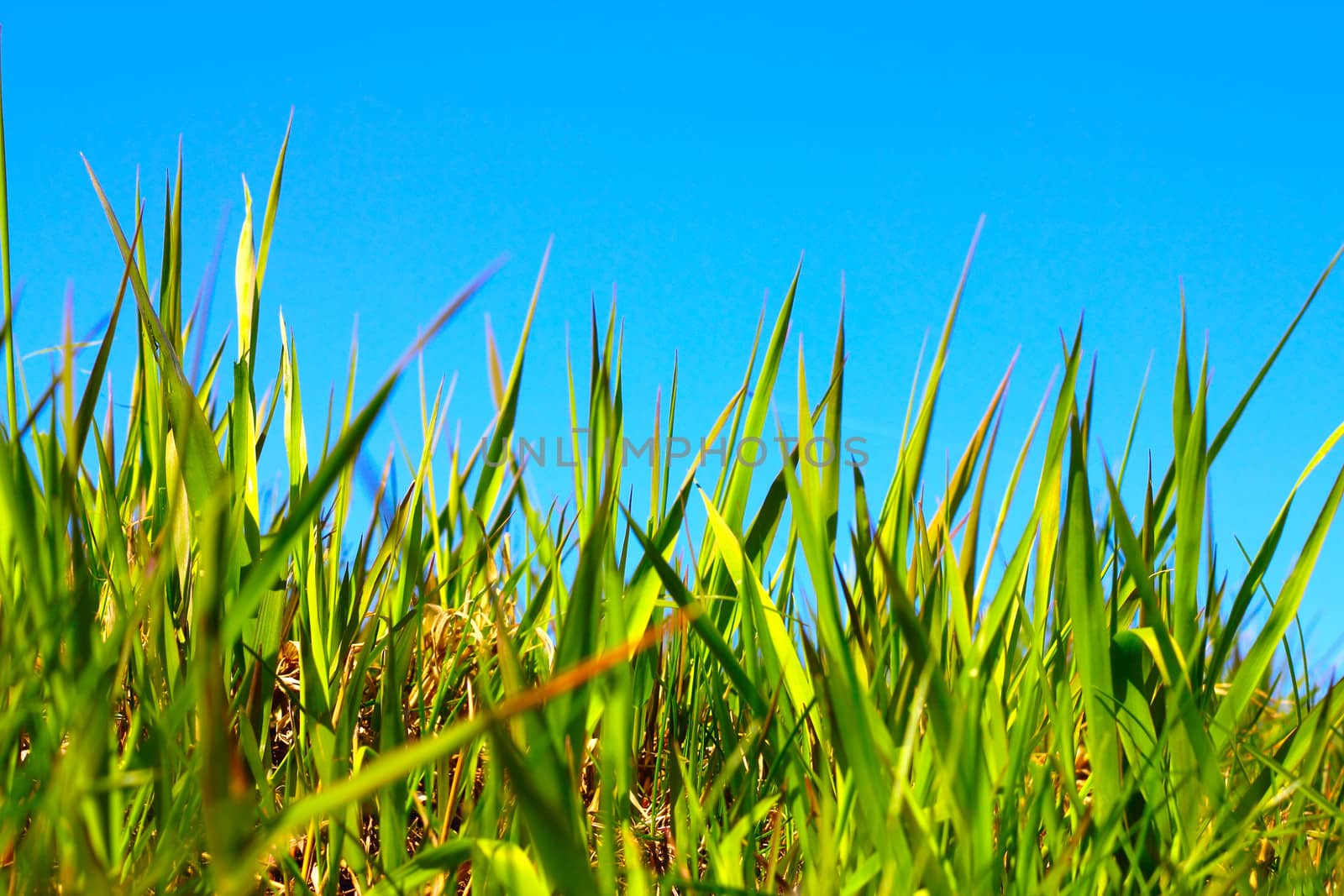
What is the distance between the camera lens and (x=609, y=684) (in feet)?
2.53

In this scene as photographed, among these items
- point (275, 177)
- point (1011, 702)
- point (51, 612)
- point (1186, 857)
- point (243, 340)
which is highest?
point (275, 177)

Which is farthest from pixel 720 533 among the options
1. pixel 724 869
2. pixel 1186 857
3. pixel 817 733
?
pixel 1186 857

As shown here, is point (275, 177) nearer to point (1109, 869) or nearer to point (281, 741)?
point (281, 741)

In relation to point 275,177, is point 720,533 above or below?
below

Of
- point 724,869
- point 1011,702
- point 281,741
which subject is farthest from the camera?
point 281,741

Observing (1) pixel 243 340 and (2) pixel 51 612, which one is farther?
(1) pixel 243 340

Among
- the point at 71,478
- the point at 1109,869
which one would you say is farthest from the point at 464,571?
the point at 1109,869

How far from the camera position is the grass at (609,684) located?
0.63m

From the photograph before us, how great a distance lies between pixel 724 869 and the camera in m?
0.72

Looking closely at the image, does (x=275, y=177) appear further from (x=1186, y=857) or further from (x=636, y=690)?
(x=1186, y=857)

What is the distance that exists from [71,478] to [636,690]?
0.62 meters

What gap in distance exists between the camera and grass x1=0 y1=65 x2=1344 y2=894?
63cm

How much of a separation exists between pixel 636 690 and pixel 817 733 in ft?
0.89

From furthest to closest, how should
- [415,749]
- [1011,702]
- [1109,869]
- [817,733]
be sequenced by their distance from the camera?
1. [1011,702]
2. [817,733]
3. [1109,869]
4. [415,749]
